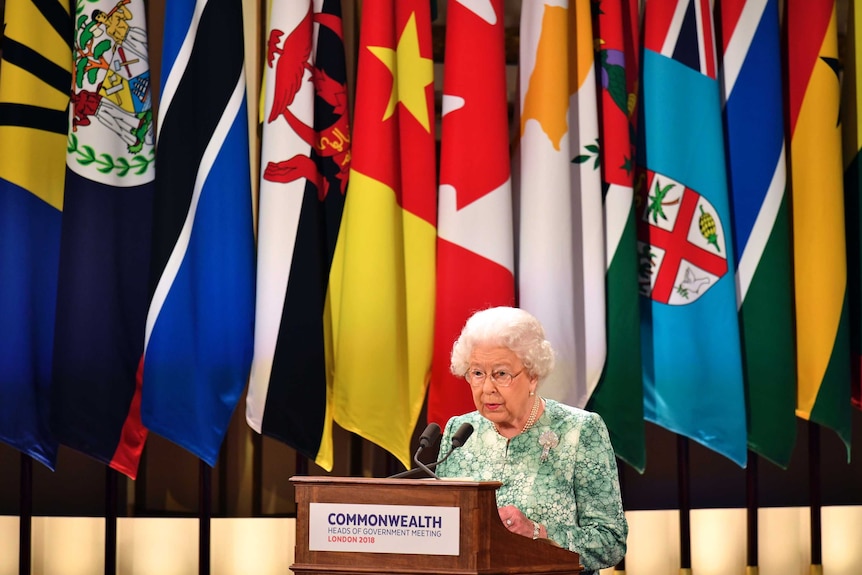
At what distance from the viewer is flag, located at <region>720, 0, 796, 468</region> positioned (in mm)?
3832

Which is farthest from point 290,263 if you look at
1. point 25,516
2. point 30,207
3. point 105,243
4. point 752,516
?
point 752,516

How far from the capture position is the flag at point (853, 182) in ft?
12.8

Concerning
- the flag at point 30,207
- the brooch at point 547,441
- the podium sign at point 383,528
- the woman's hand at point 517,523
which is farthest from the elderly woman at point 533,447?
the flag at point 30,207

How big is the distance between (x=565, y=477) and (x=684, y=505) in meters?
1.70

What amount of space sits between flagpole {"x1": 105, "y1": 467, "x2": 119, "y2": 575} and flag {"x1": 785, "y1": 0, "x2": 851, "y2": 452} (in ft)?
8.35

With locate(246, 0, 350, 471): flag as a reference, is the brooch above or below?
below

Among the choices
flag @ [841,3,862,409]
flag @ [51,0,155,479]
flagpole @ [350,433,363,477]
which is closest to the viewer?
flag @ [51,0,155,479]

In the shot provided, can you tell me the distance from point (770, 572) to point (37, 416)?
2.79 m

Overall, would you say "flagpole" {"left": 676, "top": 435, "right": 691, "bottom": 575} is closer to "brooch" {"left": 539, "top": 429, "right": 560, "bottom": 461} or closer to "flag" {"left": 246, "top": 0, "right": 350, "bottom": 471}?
"flag" {"left": 246, "top": 0, "right": 350, "bottom": 471}

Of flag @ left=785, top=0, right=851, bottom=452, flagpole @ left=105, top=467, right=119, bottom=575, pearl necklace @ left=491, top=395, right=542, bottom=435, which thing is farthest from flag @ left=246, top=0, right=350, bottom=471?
flag @ left=785, top=0, right=851, bottom=452

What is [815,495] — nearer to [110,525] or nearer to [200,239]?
[200,239]

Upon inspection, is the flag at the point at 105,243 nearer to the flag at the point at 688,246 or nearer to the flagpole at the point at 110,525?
the flagpole at the point at 110,525

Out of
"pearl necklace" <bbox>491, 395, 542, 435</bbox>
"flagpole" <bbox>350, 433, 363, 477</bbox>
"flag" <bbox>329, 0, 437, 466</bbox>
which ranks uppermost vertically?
"flag" <bbox>329, 0, 437, 466</bbox>

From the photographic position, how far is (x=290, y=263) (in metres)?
3.69
